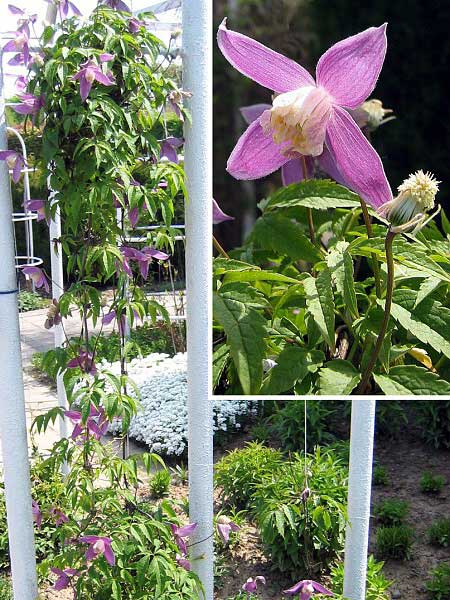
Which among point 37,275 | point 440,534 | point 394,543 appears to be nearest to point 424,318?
point 37,275

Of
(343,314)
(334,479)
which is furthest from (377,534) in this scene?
(343,314)

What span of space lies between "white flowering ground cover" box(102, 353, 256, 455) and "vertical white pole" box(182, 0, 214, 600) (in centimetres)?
146

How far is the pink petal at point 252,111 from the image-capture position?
27.1 inches

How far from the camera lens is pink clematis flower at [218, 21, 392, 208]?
0.60 meters

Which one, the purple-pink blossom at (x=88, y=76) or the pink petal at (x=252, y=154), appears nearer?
the pink petal at (x=252, y=154)

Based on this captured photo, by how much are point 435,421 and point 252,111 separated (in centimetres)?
272

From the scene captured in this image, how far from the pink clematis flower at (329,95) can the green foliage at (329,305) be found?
74mm

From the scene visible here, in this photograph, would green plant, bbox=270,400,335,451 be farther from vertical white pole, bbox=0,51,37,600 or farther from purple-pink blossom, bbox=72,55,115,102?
purple-pink blossom, bbox=72,55,115,102

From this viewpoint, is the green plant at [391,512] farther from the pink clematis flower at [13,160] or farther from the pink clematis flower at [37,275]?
the pink clematis flower at [13,160]

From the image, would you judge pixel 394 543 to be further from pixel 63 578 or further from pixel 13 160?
pixel 13 160

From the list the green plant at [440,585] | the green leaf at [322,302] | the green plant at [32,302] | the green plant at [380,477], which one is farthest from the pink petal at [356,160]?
the green plant at [32,302]

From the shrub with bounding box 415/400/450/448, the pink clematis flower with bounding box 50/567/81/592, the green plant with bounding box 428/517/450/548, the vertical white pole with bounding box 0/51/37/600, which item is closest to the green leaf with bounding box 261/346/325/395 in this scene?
the vertical white pole with bounding box 0/51/37/600

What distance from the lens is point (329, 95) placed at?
2.08 feet

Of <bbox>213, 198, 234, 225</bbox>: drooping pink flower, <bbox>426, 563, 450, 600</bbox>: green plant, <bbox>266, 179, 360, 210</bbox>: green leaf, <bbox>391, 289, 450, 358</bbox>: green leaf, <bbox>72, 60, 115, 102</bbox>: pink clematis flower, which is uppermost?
<bbox>72, 60, 115, 102</bbox>: pink clematis flower
